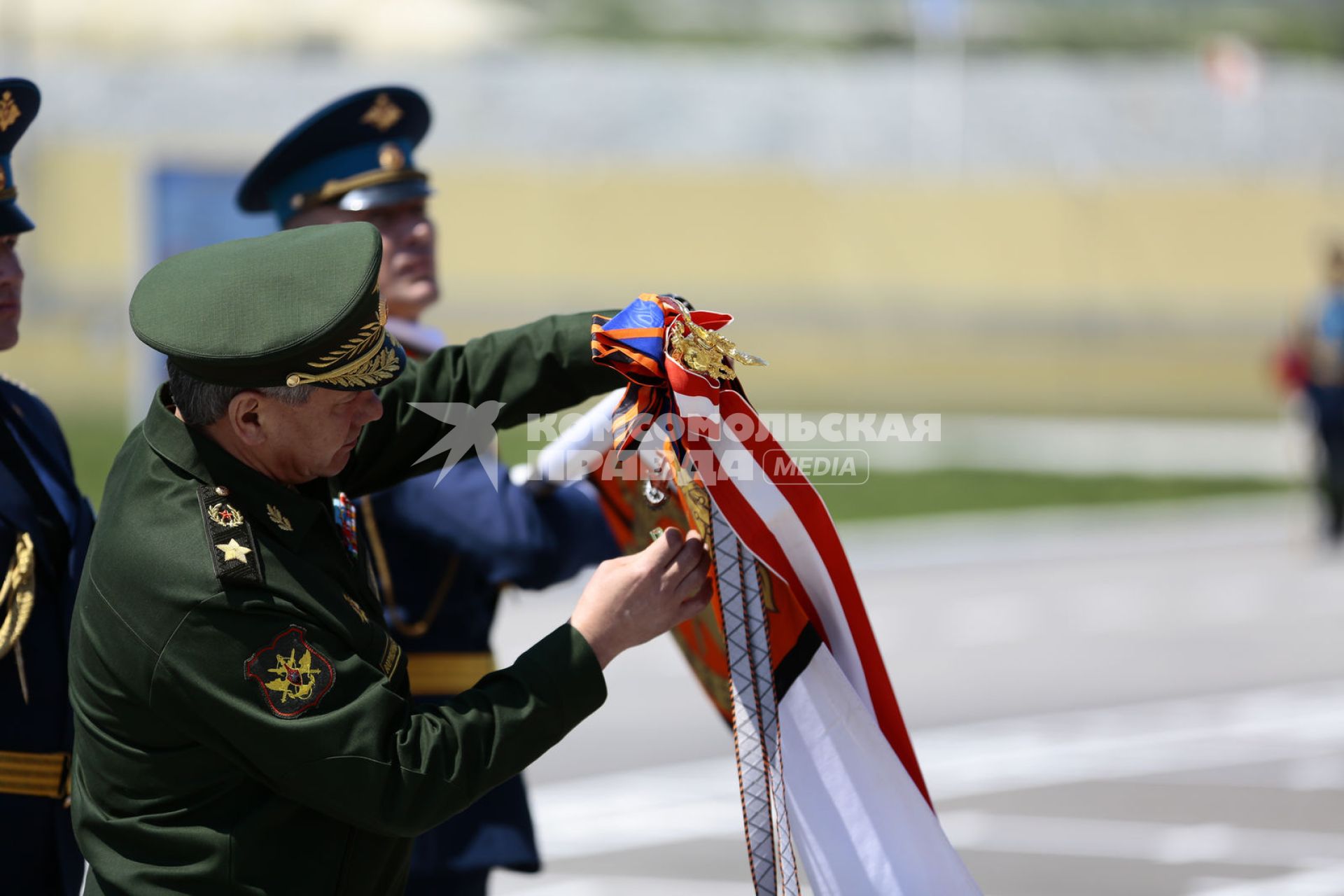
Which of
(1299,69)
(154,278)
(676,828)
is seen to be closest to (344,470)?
(154,278)

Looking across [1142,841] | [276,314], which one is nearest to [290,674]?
[276,314]

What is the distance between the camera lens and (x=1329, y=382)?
14.7 m

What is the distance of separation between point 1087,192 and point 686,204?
6.03 m

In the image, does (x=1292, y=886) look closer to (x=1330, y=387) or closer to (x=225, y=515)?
(x=225, y=515)

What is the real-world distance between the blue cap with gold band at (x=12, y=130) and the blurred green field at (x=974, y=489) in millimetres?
12521

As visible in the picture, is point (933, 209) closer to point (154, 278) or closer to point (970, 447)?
point (970, 447)

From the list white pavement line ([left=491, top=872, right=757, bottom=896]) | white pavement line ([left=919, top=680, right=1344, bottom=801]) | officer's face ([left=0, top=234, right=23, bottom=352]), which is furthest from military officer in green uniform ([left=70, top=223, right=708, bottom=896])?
white pavement line ([left=919, top=680, right=1344, bottom=801])

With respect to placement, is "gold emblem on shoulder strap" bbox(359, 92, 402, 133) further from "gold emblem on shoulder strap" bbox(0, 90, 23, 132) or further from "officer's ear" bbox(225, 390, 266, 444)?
"officer's ear" bbox(225, 390, 266, 444)

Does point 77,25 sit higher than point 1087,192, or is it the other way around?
point 77,25

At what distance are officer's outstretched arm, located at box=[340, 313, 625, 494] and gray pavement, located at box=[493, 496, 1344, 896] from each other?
3.42m

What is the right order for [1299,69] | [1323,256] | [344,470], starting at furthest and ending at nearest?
[1299,69] → [1323,256] → [344,470]

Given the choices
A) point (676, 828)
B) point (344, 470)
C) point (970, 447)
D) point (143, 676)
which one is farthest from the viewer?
point (970, 447)

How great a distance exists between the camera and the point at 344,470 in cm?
316

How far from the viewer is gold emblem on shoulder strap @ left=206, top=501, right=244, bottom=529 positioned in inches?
99.7
